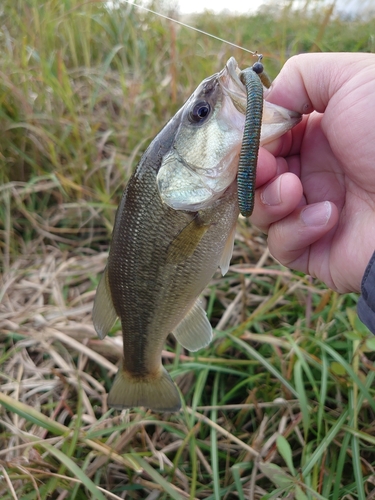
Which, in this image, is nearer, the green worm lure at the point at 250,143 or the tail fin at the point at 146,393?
the green worm lure at the point at 250,143

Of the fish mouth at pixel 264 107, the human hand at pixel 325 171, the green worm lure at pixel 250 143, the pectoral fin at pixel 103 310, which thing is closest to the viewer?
the green worm lure at pixel 250 143

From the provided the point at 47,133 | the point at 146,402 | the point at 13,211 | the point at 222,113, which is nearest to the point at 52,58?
the point at 47,133

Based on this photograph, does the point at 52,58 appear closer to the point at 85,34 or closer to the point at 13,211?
the point at 85,34

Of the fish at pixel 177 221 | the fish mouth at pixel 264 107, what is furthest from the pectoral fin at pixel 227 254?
the fish mouth at pixel 264 107

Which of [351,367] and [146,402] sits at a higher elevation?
[351,367]

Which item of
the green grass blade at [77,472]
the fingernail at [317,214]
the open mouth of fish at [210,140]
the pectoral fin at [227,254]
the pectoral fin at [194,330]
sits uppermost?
the open mouth of fish at [210,140]

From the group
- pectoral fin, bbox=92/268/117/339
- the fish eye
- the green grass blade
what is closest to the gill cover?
the fish eye

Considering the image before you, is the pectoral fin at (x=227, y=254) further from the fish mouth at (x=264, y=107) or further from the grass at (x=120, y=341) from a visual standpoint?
the grass at (x=120, y=341)
